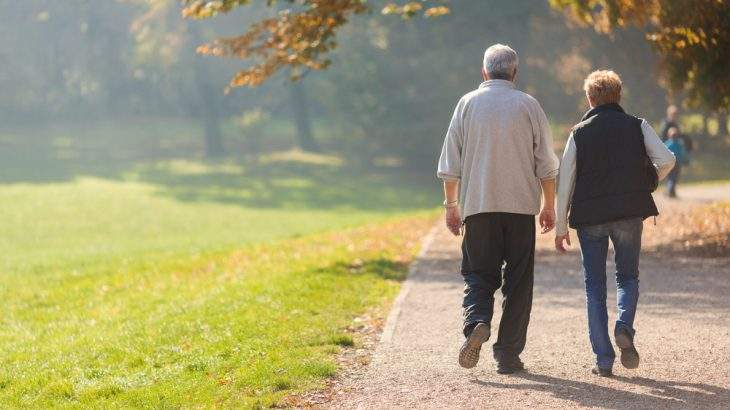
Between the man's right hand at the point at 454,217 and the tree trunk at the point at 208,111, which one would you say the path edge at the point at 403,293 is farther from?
the tree trunk at the point at 208,111

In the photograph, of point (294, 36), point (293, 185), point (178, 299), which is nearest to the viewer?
point (178, 299)

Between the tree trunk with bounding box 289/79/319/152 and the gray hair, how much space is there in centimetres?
5107

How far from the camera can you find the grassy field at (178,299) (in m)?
7.25

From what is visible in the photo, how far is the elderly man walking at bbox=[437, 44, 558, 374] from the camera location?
22.0 ft

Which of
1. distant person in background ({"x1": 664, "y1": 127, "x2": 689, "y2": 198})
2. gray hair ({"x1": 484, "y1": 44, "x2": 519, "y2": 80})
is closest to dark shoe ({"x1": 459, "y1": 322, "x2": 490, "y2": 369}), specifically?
gray hair ({"x1": 484, "y1": 44, "x2": 519, "y2": 80})

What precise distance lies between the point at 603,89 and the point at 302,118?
171ft

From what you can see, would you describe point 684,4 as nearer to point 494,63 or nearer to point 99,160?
point 494,63

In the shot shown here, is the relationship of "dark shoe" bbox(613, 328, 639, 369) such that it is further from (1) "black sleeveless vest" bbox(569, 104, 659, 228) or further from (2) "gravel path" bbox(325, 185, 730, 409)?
(1) "black sleeveless vest" bbox(569, 104, 659, 228)

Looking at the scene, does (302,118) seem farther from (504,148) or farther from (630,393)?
(630,393)

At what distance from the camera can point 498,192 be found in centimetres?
672

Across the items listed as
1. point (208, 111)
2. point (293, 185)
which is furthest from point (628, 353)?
point (208, 111)

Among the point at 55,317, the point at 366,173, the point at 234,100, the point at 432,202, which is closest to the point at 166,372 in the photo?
the point at 55,317

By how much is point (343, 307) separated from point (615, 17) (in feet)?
21.0

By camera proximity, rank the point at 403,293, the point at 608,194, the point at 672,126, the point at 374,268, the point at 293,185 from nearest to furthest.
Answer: the point at 608,194
the point at 403,293
the point at 374,268
the point at 672,126
the point at 293,185
